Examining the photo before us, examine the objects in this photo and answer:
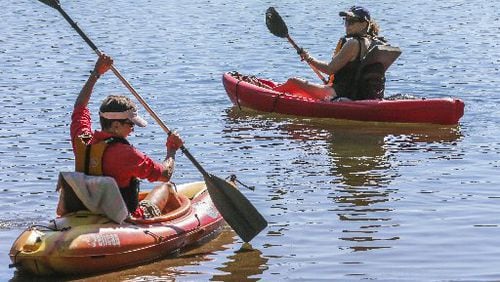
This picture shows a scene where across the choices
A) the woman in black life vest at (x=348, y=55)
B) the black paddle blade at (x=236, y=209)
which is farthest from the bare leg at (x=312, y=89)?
the black paddle blade at (x=236, y=209)

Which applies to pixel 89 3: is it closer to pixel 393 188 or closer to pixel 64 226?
pixel 393 188

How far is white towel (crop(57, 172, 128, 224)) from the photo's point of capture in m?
7.50

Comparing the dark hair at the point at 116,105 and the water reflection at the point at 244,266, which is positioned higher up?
the dark hair at the point at 116,105

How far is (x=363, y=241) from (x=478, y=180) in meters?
2.26

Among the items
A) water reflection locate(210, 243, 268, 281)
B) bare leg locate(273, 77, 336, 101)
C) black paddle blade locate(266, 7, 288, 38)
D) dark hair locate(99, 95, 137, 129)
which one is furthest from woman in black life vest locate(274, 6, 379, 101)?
dark hair locate(99, 95, 137, 129)

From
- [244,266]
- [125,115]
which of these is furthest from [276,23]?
[125,115]

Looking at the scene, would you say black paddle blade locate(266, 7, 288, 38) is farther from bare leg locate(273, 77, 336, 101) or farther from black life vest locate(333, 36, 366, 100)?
black life vest locate(333, 36, 366, 100)

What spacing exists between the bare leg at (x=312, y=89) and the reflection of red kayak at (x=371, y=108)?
6 cm

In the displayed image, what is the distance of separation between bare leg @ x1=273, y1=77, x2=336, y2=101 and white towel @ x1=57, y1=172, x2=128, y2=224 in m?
5.94

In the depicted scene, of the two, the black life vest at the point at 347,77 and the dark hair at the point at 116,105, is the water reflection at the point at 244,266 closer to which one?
the dark hair at the point at 116,105

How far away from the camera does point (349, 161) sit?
11.2 meters

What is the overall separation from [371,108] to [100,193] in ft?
18.9

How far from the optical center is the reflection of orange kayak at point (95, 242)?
7250 mm

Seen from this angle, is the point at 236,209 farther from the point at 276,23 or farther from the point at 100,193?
the point at 276,23
